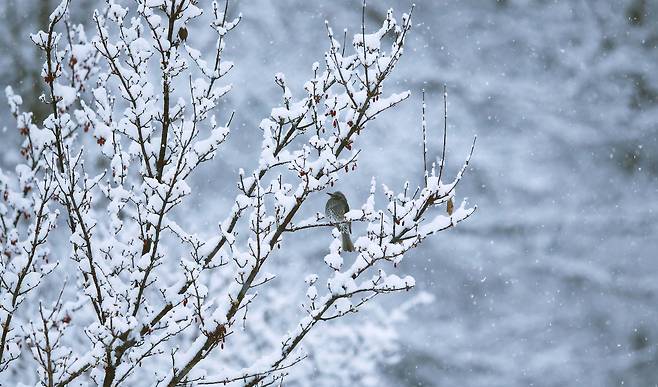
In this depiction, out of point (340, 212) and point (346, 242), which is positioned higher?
point (340, 212)

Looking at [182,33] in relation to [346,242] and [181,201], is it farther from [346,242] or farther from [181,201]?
[346,242]

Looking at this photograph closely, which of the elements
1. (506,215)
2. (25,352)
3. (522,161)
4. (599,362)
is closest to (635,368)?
(599,362)

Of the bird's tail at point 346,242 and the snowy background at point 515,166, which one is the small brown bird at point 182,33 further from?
the snowy background at point 515,166

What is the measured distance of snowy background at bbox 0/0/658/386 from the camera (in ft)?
34.2

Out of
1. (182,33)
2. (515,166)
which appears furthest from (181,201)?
(515,166)

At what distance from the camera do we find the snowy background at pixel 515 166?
34.2ft

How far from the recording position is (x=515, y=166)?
12109 millimetres

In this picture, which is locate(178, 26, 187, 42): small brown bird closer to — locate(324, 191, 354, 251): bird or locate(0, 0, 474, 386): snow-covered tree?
locate(0, 0, 474, 386): snow-covered tree

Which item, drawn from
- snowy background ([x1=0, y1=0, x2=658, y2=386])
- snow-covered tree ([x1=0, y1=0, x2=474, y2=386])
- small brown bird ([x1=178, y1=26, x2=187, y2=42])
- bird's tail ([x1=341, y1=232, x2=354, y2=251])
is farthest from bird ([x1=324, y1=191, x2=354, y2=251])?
snowy background ([x1=0, y1=0, x2=658, y2=386])

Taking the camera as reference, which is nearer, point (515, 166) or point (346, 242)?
point (346, 242)

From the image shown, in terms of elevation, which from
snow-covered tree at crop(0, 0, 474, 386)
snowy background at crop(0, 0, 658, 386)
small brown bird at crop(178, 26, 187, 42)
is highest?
snowy background at crop(0, 0, 658, 386)

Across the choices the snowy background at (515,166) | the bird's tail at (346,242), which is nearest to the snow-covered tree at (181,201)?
the bird's tail at (346,242)

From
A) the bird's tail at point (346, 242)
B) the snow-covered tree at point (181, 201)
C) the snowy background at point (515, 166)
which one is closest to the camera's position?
the snow-covered tree at point (181, 201)

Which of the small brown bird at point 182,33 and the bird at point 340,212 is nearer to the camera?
the small brown bird at point 182,33
